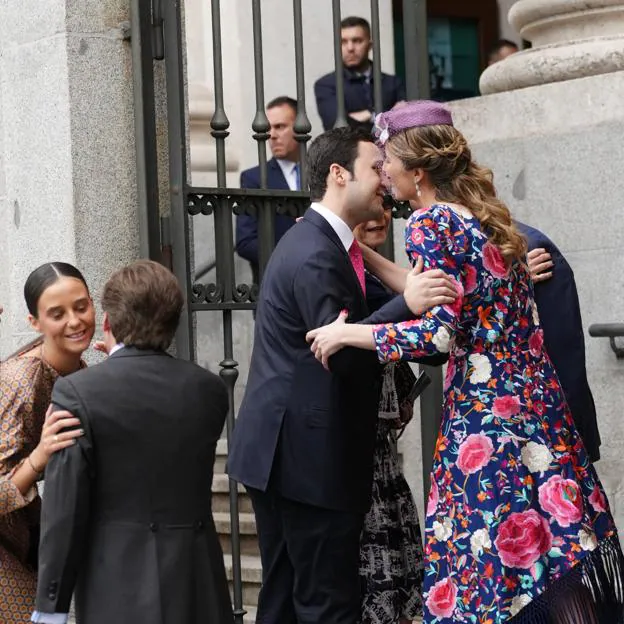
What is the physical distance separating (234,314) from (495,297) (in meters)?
4.52

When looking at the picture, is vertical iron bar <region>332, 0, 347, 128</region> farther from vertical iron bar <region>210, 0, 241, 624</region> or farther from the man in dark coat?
the man in dark coat

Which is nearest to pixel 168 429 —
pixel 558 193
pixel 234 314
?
pixel 558 193

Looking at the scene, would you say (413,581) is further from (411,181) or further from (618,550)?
(411,181)

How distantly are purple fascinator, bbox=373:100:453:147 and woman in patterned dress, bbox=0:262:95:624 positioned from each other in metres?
1.05

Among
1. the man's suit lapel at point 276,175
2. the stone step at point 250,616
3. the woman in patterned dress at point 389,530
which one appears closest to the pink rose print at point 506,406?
the woman in patterned dress at point 389,530

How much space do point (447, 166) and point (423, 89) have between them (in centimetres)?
136

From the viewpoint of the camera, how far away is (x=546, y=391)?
4.32 m

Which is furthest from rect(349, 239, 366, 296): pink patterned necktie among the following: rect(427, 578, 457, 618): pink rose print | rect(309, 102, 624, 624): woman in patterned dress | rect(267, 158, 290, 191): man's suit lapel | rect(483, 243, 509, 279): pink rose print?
rect(267, 158, 290, 191): man's suit lapel

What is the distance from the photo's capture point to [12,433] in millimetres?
4352

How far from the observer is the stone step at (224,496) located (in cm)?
684

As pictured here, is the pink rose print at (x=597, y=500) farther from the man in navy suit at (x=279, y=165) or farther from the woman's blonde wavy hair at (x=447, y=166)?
the man in navy suit at (x=279, y=165)

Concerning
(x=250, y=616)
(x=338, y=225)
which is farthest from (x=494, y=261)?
(x=250, y=616)

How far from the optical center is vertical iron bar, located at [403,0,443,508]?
5.61 m

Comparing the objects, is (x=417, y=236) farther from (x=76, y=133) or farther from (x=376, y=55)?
(x=76, y=133)
